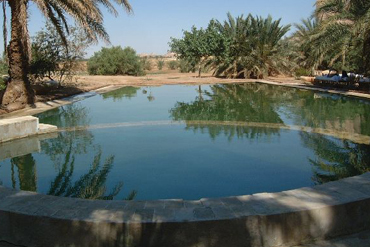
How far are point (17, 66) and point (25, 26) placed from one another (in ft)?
7.04

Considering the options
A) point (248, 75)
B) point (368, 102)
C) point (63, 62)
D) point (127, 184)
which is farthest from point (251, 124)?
point (248, 75)

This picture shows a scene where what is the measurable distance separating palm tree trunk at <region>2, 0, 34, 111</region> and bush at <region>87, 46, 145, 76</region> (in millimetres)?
26054

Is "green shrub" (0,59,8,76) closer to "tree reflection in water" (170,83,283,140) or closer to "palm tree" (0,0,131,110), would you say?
"palm tree" (0,0,131,110)

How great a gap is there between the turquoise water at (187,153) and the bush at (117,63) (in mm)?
27056

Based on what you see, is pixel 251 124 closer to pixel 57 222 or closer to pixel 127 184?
pixel 127 184

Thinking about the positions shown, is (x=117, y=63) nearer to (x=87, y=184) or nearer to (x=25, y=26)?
(x=25, y=26)

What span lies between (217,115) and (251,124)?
6.54 feet

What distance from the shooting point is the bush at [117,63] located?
39719mm

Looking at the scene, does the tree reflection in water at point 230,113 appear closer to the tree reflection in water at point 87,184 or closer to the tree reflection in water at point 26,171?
the tree reflection in water at point 87,184

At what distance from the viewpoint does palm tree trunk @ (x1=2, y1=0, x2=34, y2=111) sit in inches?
494

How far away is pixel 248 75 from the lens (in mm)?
31875

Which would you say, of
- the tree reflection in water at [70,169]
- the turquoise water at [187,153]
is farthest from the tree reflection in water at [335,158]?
the tree reflection in water at [70,169]

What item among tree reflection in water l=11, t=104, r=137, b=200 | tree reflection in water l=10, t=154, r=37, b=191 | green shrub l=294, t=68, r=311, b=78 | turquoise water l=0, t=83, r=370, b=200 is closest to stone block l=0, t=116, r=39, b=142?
turquoise water l=0, t=83, r=370, b=200

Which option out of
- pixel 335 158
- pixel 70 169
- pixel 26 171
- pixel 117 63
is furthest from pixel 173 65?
pixel 26 171
